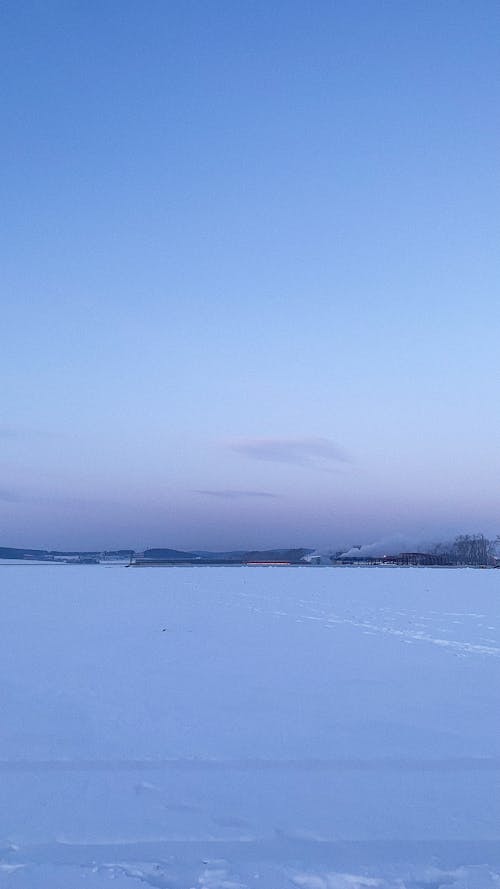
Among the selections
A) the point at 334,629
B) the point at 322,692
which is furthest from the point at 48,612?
A: the point at 322,692

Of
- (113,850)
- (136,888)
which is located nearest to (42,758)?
(113,850)

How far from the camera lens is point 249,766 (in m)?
5.87

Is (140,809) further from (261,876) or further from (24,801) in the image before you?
(261,876)

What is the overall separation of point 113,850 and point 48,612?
1598 centimetres

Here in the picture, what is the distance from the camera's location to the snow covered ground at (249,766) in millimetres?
4117

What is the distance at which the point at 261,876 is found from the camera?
3959 mm

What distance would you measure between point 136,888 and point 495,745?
3953 millimetres

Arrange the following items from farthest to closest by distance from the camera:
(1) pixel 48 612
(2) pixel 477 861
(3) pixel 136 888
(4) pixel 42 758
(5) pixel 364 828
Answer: (1) pixel 48 612, (4) pixel 42 758, (5) pixel 364 828, (2) pixel 477 861, (3) pixel 136 888

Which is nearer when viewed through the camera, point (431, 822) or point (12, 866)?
point (12, 866)

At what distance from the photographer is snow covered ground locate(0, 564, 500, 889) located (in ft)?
13.5

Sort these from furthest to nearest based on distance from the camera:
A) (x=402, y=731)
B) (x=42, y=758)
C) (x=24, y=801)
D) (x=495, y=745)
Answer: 1. (x=402, y=731)
2. (x=495, y=745)
3. (x=42, y=758)
4. (x=24, y=801)

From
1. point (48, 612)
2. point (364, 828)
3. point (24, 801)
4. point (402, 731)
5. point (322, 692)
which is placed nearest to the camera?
point (364, 828)

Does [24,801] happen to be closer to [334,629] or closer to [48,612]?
[334,629]

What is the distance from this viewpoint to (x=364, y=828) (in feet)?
15.3
